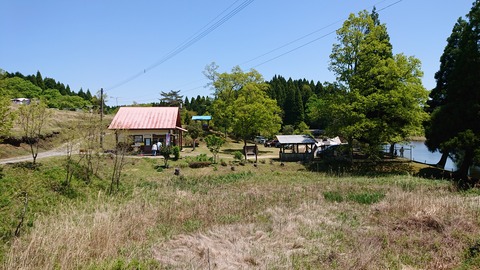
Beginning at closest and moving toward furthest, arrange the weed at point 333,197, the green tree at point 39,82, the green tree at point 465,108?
the weed at point 333,197 → the green tree at point 465,108 → the green tree at point 39,82

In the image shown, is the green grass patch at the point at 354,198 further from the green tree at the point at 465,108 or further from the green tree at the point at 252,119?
the green tree at the point at 252,119

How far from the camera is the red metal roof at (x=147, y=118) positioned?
33312 mm

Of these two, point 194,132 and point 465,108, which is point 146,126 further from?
point 465,108

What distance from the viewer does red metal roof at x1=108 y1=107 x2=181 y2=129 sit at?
33.3 m

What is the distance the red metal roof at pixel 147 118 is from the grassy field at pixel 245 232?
19.7 m

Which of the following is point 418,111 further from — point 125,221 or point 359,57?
point 125,221

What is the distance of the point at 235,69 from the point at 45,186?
38918 mm

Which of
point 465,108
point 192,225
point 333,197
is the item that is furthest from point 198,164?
point 465,108

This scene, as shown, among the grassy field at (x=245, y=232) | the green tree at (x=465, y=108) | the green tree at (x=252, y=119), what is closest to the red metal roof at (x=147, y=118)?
the green tree at (x=252, y=119)

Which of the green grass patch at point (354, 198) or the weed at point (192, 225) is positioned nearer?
the weed at point (192, 225)

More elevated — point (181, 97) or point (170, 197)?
point (181, 97)

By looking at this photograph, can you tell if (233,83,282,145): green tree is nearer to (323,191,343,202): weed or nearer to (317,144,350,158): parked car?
(317,144,350,158): parked car

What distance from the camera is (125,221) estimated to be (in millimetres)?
8789

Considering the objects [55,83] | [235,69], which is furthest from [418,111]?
[55,83]
